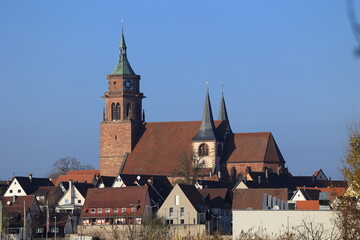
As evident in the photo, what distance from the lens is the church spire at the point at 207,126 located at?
128m

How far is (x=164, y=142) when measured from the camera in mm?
131625

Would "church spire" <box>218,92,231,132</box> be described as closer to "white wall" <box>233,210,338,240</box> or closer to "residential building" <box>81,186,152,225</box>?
"residential building" <box>81,186,152,225</box>

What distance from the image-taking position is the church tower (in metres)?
129

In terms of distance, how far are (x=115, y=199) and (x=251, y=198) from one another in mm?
13055

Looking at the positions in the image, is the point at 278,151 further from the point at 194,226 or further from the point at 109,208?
the point at 194,226

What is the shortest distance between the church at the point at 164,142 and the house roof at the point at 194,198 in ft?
106

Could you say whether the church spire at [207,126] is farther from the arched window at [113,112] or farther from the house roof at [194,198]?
the house roof at [194,198]

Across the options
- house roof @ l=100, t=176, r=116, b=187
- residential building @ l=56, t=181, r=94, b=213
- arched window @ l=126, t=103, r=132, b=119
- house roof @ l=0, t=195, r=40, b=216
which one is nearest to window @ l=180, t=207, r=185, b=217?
house roof @ l=0, t=195, r=40, b=216

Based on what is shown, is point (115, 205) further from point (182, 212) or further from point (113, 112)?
point (113, 112)

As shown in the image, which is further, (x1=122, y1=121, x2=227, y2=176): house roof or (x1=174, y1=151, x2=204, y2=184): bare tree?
(x1=122, y1=121, x2=227, y2=176): house roof

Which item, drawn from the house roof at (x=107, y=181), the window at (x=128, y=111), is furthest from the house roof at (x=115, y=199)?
the window at (x=128, y=111)

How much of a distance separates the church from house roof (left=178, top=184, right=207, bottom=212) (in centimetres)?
3226

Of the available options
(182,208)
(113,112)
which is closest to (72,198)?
(113,112)

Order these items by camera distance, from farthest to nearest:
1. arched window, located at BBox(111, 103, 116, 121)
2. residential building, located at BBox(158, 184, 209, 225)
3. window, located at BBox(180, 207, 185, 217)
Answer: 1. arched window, located at BBox(111, 103, 116, 121)
2. window, located at BBox(180, 207, 185, 217)
3. residential building, located at BBox(158, 184, 209, 225)
